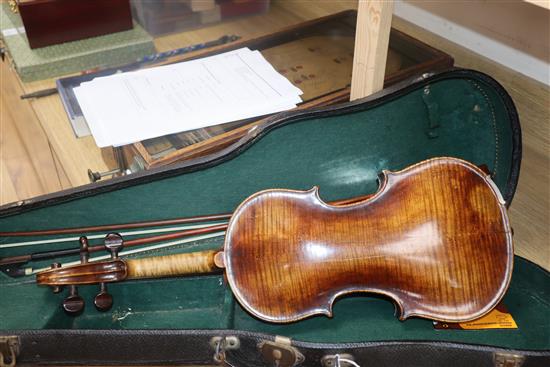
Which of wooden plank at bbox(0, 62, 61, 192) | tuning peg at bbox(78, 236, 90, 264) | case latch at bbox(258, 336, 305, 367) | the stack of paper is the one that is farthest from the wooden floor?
case latch at bbox(258, 336, 305, 367)

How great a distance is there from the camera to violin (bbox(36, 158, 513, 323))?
855 mm

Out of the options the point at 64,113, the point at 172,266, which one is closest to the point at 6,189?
the point at 64,113

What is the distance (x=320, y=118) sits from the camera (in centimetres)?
97

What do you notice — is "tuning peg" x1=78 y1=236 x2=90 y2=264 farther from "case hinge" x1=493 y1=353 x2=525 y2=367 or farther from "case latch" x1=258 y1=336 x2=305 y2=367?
"case hinge" x1=493 y1=353 x2=525 y2=367

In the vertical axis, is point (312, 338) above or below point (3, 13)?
below

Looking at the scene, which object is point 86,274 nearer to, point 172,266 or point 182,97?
point 172,266

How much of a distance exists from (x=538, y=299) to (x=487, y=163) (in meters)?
0.28

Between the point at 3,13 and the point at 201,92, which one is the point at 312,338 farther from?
the point at 3,13

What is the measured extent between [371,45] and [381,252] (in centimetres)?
37

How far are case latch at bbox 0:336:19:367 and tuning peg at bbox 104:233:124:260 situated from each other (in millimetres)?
204

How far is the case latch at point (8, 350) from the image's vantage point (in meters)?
0.88

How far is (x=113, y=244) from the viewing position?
35.9 inches

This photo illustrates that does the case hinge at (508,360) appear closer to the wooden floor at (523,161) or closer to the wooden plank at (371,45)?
the wooden floor at (523,161)

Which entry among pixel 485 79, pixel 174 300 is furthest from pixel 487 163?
pixel 174 300
